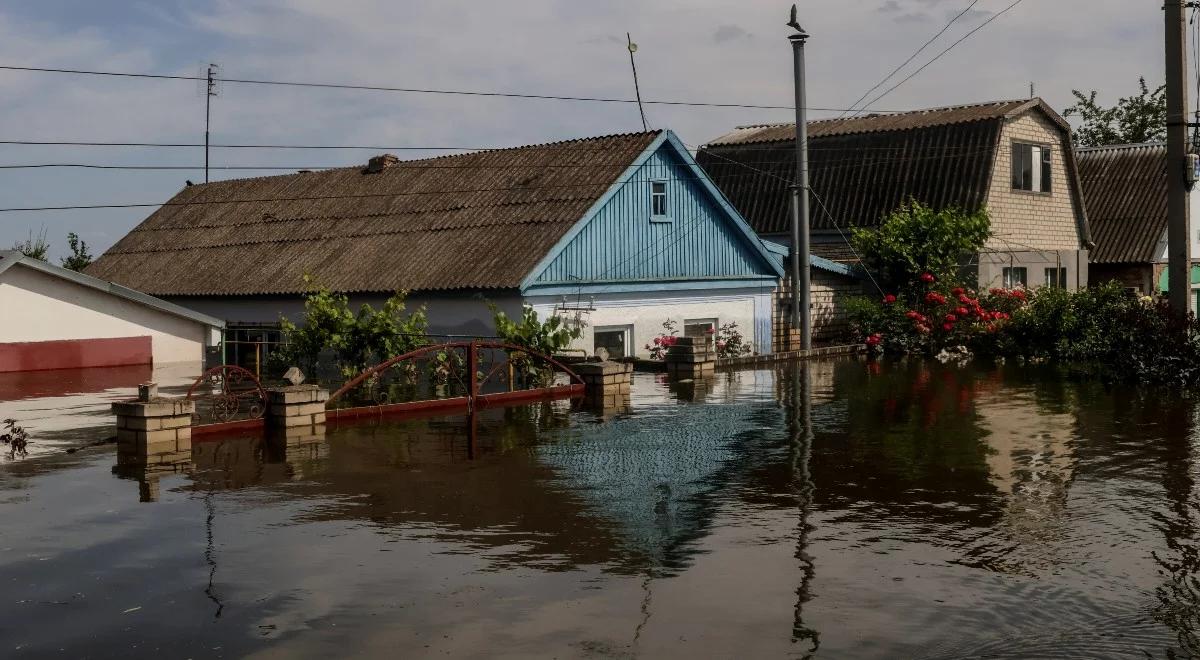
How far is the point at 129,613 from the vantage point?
8719 millimetres

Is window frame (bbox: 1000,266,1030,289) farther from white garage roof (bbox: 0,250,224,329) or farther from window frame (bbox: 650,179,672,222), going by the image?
white garage roof (bbox: 0,250,224,329)

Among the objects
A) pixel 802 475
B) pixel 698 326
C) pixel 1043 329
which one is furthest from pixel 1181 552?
pixel 1043 329

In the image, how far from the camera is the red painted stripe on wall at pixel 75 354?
25766mm

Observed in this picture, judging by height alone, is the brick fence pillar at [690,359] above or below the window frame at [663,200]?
below

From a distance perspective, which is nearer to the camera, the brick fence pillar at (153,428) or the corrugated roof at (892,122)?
the brick fence pillar at (153,428)

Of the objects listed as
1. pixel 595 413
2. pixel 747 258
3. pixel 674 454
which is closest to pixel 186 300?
pixel 747 258

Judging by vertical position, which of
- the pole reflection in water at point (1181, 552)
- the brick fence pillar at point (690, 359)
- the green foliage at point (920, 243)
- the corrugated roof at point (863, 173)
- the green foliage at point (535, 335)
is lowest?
the pole reflection in water at point (1181, 552)

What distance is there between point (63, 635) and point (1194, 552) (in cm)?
815

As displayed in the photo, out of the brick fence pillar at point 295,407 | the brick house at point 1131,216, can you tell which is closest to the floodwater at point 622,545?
the brick fence pillar at point 295,407

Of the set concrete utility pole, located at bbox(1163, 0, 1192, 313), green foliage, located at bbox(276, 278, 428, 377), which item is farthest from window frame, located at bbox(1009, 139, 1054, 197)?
green foliage, located at bbox(276, 278, 428, 377)

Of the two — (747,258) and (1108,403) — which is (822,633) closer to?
(1108,403)

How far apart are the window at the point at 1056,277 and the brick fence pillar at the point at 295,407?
26051mm

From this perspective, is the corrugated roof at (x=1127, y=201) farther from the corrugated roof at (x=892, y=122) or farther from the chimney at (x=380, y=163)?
the chimney at (x=380, y=163)

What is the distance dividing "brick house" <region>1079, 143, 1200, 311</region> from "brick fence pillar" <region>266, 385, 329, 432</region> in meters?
28.4
